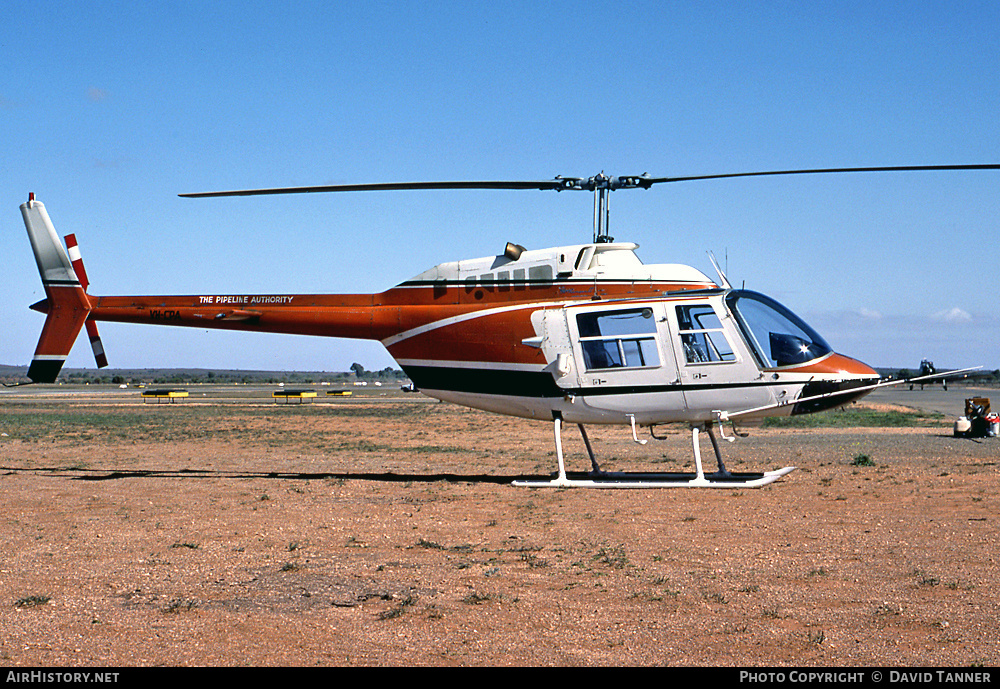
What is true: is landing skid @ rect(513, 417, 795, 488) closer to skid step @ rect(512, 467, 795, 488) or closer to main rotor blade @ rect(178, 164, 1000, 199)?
skid step @ rect(512, 467, 795, 488)

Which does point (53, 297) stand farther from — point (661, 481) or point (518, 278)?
point (661, 481)

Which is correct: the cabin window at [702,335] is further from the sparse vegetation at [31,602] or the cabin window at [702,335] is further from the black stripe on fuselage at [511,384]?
the sparse vegetation at [31,602]

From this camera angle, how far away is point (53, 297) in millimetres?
18828

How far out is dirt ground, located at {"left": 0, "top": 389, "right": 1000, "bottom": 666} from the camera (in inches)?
263

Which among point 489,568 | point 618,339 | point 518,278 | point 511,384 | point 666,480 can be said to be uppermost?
point 518,278

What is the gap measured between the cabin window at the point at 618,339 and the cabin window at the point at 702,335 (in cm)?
53

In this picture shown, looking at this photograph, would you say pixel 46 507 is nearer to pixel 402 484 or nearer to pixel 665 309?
pixel 402 484

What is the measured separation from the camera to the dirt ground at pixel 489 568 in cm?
667

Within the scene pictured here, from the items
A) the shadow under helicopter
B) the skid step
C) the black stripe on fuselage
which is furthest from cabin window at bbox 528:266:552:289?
the shadow under helicopter

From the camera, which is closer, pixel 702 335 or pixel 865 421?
pixel 702 335

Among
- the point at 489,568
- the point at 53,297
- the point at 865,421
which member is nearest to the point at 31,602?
Answer: the point at 489,568

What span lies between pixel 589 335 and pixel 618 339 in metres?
0.53

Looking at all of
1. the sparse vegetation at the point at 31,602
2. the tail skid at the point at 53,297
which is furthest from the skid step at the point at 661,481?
the tail skid at the point at 53,297

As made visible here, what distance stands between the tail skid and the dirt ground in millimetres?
2660
